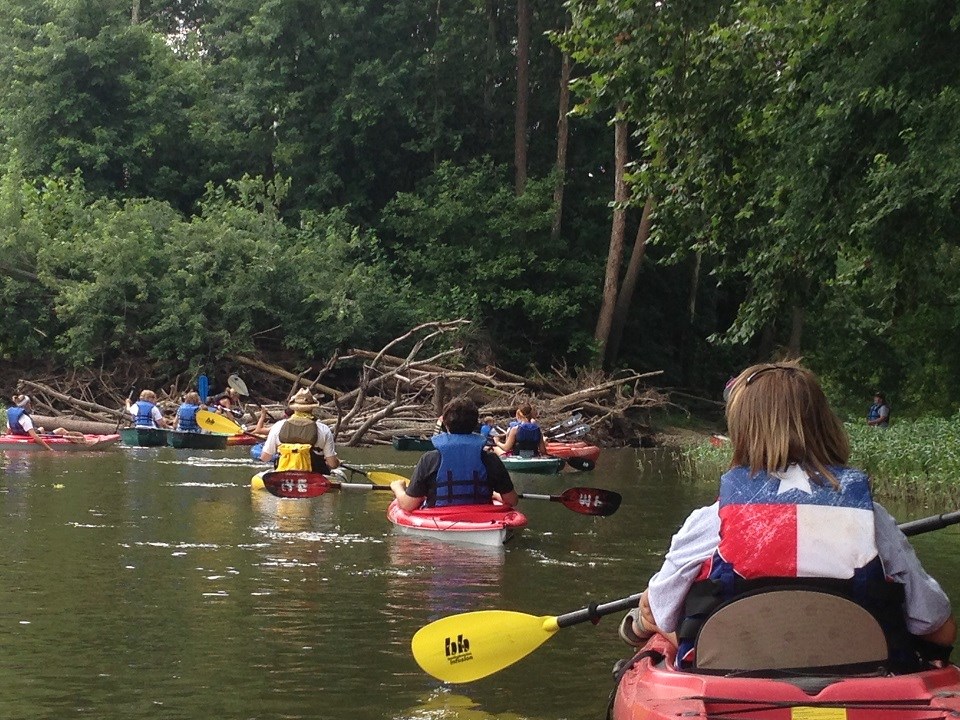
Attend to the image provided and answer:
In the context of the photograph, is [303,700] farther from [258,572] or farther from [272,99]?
[272,99]

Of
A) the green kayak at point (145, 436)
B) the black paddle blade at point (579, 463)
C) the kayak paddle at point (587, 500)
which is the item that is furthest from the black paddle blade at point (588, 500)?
the green kayak at point (145, 436)

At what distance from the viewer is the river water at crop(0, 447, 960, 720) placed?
6770 mm

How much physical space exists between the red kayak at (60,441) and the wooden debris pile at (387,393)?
3.31 m

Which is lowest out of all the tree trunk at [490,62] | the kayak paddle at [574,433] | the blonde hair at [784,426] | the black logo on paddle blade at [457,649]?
the black logo on paddle blade at [457,649]

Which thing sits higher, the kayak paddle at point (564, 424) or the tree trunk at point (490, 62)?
the tree trunk at point (490, 62)

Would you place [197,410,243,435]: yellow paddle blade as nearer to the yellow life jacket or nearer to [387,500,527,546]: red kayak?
the yellow life jacket

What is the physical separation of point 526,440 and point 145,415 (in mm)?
8243

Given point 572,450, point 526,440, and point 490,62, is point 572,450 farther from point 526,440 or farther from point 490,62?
point 490,62

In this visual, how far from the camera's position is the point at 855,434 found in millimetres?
21812

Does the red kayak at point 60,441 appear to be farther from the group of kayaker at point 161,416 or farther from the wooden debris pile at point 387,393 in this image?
the wooden debris pile at point 387,393

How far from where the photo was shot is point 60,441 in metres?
23.8

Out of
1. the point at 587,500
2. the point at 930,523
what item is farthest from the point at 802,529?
the point at 587,500

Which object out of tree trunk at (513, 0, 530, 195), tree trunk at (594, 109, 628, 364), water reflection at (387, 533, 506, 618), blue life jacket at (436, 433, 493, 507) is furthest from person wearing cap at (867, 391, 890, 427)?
blue life jacket at (436, 433, 493, 507)

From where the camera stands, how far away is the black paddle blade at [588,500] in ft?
43.7
